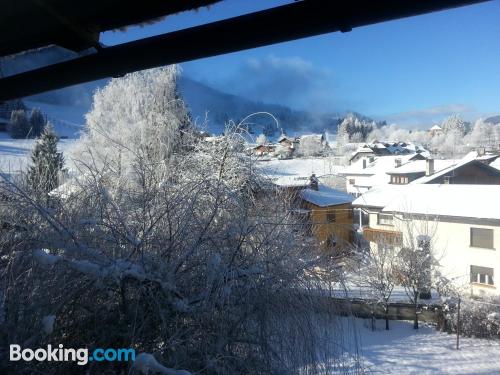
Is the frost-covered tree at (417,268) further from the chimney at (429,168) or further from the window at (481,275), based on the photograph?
the chimney at (429,168)

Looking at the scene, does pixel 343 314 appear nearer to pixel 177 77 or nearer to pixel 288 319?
pixel 288 319

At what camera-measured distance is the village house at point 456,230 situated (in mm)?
17766

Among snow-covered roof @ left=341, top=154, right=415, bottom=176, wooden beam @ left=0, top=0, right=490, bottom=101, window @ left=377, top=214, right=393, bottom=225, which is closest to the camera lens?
wooden beam @ left=0, top=0, right=490, bottom=101

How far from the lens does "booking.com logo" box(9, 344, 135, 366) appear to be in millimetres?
2156

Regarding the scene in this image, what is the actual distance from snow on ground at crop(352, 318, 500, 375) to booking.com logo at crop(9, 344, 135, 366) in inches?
369

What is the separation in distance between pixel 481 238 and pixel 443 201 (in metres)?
2.57

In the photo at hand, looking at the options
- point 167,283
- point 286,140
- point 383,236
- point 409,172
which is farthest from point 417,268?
point 409,172

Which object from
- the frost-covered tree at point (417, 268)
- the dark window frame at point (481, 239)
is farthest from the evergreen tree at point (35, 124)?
the dark window frame at point (481, 239)

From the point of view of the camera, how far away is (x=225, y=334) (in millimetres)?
2309

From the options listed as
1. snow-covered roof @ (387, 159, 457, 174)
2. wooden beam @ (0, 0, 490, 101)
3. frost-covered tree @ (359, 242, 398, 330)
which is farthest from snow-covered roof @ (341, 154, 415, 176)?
wooden beam @ (0, 0, 490, 101)

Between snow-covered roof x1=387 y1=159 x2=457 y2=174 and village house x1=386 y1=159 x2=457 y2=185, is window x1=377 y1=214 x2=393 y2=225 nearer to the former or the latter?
village house x1=386 y1=159 x2=457 y2=185

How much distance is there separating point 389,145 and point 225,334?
68.1 meters

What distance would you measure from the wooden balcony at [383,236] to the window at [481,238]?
10.3 ft

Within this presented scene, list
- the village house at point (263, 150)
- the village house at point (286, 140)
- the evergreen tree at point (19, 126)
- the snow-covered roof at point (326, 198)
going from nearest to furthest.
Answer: the village house at point (286, 140), the evergreen tree at point (19, 126), the village house at point (263, 150), the snow-covered roof at point (326, 198)
